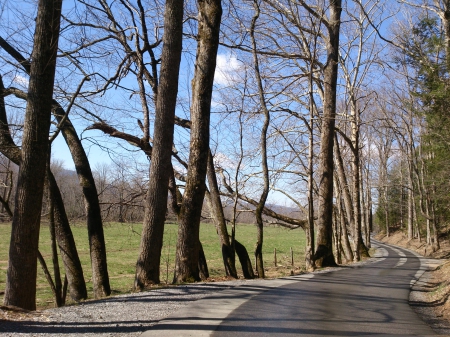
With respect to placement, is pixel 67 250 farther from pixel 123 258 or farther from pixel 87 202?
pixel 123 258

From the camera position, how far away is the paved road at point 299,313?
22.7 feet

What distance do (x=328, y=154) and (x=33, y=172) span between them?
1342 centimetres

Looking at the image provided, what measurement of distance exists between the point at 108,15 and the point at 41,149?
8.65 meters

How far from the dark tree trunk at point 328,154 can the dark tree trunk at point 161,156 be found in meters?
9.10

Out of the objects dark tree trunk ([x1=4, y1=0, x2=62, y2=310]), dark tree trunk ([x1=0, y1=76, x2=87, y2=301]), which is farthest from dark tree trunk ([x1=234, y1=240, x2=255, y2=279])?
dark tree trunk ([x1=4, y1=0, x2=62, y2=310])

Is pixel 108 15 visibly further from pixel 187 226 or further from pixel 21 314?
pixel 21 314

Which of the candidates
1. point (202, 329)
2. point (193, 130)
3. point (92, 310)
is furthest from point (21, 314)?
point (193, 130)

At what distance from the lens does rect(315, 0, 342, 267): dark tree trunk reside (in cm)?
1947

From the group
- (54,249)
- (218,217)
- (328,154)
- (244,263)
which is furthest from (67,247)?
(328,154)

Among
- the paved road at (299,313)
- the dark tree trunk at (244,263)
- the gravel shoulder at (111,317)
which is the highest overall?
the dark tree trunk at (244,263)

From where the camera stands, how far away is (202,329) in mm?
6789

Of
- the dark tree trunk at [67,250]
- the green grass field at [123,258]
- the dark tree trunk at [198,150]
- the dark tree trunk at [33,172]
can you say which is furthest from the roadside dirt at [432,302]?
the dark tree trunk at [67,250]

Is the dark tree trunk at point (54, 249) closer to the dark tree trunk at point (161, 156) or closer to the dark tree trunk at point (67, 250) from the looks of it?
the dark tree trunk at point (67, 250)

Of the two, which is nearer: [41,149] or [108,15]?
[41,149]
